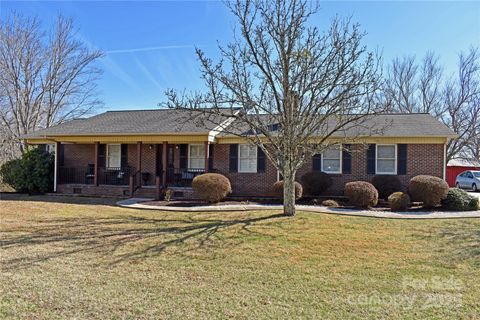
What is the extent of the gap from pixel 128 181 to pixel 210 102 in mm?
9062

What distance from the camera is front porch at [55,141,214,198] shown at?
17078 millimetres

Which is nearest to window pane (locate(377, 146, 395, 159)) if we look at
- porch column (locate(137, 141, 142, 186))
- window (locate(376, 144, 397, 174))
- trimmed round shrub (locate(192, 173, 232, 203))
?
window (locate(376, 144, 397, 174))

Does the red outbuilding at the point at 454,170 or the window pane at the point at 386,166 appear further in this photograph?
the red outbuilding at the point at 454,170

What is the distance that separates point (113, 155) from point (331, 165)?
38.4 feet

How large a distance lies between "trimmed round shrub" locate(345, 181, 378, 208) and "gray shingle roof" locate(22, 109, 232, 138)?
21.7 ft

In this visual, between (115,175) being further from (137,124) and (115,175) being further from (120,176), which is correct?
(137,124)

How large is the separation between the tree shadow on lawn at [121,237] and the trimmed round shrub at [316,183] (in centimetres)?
464

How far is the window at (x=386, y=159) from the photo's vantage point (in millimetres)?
Answer: 15273

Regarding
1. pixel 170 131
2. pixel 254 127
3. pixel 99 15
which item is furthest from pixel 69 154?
pixel 254 127

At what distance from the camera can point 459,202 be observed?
1259 cm

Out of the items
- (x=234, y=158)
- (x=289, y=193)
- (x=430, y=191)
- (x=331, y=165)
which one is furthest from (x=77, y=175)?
(x=430, y=191)

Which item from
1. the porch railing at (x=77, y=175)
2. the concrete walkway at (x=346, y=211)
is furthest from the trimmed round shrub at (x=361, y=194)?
the porch railing at (x=77, y=175)

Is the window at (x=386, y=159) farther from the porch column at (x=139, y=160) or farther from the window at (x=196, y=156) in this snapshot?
the porch column at (x=139, y=160)

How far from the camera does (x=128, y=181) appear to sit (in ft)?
59.8
